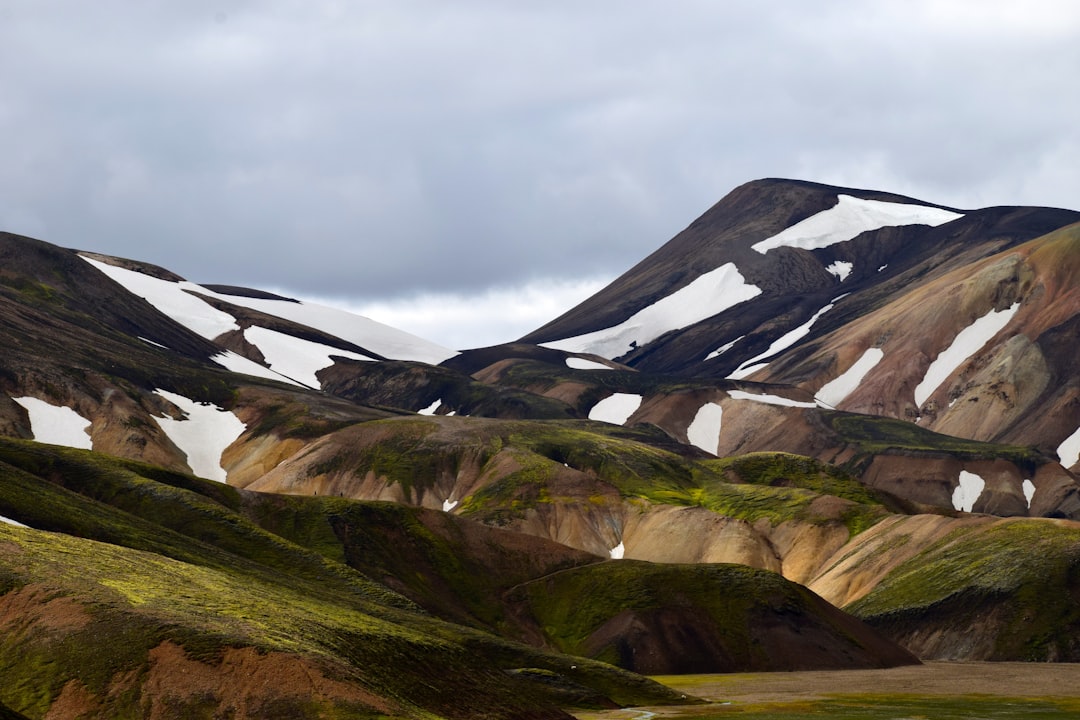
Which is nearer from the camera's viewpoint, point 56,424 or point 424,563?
point 424,563

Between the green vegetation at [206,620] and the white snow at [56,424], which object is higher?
the white snow at [56,424]

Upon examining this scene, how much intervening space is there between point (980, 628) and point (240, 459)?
340 feet

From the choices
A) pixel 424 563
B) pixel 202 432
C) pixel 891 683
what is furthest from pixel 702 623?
pixel 202 432

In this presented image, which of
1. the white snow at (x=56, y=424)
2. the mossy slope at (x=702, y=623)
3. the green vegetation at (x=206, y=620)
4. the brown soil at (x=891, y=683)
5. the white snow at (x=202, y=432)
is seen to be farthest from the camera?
the white snow at (x=202, y=432)

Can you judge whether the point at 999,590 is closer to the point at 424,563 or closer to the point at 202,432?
the point at 424,563

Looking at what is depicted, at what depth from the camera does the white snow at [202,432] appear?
595 ft

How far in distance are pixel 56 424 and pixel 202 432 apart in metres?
22.9

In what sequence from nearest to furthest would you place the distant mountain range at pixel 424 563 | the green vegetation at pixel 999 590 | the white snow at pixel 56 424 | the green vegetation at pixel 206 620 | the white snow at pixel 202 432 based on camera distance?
1. the green vegetation at pixel 206 620
2. the distant mountain range at pixel 424 563
3. the green vegetation at pixel 999 590
4. the white snow at pixel 56 424
5. the white snow at pixel 202 432

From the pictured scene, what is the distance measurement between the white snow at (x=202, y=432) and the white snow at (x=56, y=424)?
1326 centimetres

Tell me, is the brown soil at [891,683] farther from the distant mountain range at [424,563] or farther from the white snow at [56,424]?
the white snow at [56,424]

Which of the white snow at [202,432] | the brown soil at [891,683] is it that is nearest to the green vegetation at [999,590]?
the brown soil at [891,683]

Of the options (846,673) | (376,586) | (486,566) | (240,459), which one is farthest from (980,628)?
(240,459)

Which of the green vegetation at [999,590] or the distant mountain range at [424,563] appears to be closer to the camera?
the distant mountain range at [424,563]

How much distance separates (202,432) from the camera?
619 feet
